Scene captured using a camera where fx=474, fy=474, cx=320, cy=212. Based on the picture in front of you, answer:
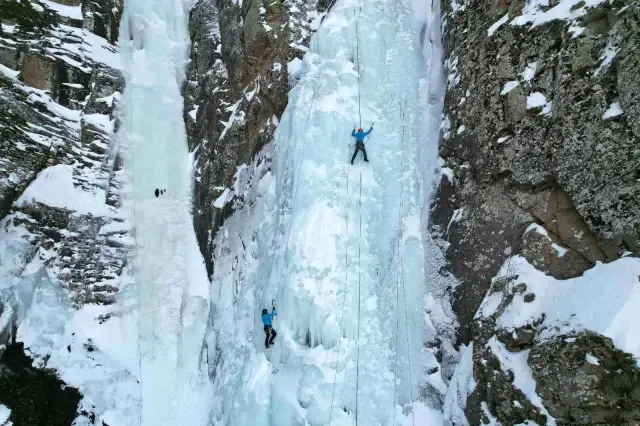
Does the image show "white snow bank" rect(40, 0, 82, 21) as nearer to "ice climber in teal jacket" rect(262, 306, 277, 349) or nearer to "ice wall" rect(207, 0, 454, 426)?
"ice wall" rect(207, 0, 454, 426)

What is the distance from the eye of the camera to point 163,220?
11836mm

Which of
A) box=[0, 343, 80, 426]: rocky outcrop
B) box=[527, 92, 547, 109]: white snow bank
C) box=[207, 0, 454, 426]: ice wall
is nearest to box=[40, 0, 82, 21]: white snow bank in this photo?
box=[207, 0, 454, 426]: ice wall

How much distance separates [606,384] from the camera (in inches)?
191

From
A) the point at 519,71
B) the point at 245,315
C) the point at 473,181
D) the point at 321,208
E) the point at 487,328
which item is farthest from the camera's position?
the point at 245,315

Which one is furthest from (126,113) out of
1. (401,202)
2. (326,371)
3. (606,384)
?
(606,384)

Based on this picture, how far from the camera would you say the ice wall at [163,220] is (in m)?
10.1

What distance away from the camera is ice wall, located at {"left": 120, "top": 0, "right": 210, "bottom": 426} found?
33.3 ft

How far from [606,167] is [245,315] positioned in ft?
21.9

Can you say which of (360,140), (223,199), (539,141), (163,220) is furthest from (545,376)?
(163,220)

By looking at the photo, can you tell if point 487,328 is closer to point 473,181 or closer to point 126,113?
point 473,181

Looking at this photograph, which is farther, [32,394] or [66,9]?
[66,9]

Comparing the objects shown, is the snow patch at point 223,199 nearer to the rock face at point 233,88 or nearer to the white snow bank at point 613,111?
the rock face at point 233,88

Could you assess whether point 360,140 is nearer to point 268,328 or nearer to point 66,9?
point 268,328

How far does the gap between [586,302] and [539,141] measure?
Result: 2.30 meters
